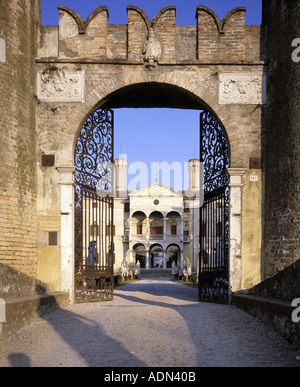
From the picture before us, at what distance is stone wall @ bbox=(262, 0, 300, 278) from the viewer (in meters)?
7.97

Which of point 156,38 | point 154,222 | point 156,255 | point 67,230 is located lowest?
point 156,255

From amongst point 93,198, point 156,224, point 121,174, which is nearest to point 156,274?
point 156,224

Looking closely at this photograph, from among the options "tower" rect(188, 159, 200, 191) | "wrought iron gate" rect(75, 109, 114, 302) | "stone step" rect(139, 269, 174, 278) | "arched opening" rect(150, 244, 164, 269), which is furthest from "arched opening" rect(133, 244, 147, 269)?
"wrought iron gate" rect(75, 109, 114, 302)

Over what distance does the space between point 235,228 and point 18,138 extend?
16.3 feet

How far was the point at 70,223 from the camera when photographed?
29.7 feet

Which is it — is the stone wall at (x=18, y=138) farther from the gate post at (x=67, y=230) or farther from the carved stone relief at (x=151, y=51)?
the carved stone relief at (x=151, y=51)

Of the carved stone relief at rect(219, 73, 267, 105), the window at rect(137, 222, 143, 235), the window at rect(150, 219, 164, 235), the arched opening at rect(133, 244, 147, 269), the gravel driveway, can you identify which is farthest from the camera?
the arched opening at rect(133, 244, 147, 269)

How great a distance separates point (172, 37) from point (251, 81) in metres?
2.11

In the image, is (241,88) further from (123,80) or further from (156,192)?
(156,192)

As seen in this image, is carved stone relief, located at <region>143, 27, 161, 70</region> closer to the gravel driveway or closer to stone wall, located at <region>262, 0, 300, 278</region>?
stone wall, located at <region>262, 0, 300, 278</region>

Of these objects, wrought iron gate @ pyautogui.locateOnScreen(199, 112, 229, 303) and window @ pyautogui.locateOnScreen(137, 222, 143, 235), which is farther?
window @ pyautogui.locateOnScreen(137, 222, 143, 235)

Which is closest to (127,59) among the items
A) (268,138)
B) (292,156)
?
(268,138)

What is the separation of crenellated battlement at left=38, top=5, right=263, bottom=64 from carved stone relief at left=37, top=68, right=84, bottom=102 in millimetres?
359

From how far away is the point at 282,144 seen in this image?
8.40 metres
